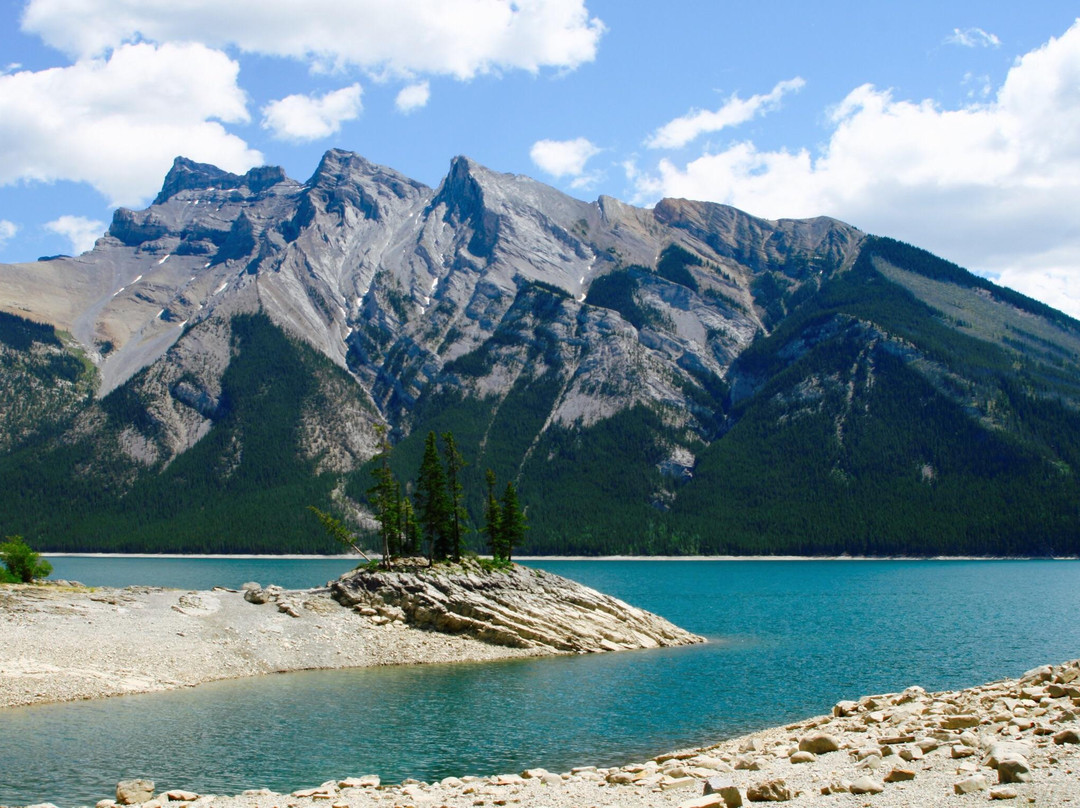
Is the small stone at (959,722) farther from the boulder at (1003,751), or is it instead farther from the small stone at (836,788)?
the small stone at (836,788)

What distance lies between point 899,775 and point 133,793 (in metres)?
21.2

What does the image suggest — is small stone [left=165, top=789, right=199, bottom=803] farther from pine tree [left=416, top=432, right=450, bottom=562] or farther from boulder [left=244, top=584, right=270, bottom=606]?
pine tree [left=416, top=432, right=450, bottom=562]

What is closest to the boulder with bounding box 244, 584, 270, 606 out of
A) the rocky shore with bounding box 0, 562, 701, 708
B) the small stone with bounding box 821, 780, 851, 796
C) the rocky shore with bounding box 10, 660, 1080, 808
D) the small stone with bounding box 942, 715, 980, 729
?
the rocky shore with bounding box 0, 562, 701, 708

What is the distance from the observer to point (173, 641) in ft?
182

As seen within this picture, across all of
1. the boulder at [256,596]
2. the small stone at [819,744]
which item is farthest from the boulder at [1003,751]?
the boulder at [256,596]

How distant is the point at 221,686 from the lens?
50312 millimetres

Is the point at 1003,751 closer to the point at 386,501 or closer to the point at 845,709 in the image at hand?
the point at 845,709

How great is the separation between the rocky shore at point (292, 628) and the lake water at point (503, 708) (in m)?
2.75

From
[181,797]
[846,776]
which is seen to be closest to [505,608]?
[181,797]

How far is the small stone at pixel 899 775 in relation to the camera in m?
20.8

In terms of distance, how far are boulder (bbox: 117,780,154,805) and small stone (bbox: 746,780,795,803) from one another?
682 inches

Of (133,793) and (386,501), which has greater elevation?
(386,501)

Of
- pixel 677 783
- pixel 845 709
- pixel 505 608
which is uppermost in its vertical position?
pixel 677 783

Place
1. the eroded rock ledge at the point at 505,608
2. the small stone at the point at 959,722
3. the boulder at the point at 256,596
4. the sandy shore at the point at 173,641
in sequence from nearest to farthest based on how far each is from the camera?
the small stone at the point at 959,722, the sandy shore at the point at 173,641, the eroded rock ledge at the point at 505,608, the boulder at the point at 256,596
